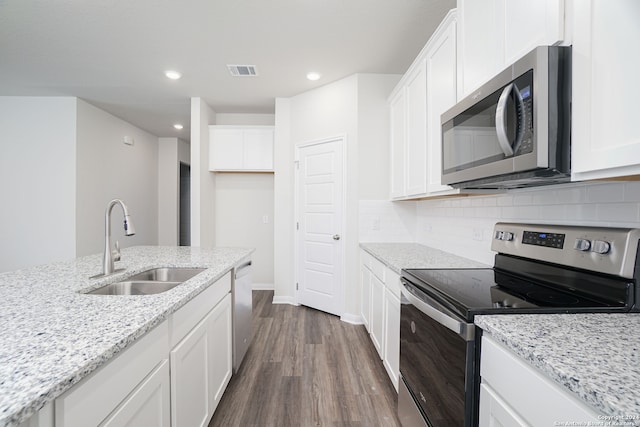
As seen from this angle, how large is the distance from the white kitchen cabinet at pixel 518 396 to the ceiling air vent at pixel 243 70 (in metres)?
3.18

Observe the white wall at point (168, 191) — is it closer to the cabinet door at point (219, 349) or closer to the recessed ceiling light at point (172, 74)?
the recessed ceiling light at point (172, 74)

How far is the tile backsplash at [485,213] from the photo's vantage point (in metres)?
1.09

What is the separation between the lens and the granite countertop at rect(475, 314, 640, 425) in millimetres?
525

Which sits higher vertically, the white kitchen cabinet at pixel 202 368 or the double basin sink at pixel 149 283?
the double basin sink at pixel 149 283

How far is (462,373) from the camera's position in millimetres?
962

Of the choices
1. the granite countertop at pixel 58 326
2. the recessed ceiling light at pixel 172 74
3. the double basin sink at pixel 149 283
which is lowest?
the double basin sink at pixel 149 283

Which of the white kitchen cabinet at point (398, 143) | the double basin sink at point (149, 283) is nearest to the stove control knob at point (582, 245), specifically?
the white kitchen cabinet at point (398, 143)

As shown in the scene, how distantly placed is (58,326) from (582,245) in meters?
1.78

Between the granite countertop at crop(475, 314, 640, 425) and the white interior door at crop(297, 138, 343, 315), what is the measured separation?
2418mm

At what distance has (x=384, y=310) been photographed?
2059 mm

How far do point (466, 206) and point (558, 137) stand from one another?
122 cm

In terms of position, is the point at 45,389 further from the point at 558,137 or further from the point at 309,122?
the point at 309,122

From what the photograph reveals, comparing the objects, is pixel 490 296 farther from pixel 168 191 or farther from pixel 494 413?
pixel 168 191

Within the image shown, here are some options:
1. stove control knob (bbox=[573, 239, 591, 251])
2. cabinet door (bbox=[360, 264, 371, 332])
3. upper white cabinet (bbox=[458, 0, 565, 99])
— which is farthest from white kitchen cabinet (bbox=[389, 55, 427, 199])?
stove control knob (bbox=[573, 239, 591, 251])
